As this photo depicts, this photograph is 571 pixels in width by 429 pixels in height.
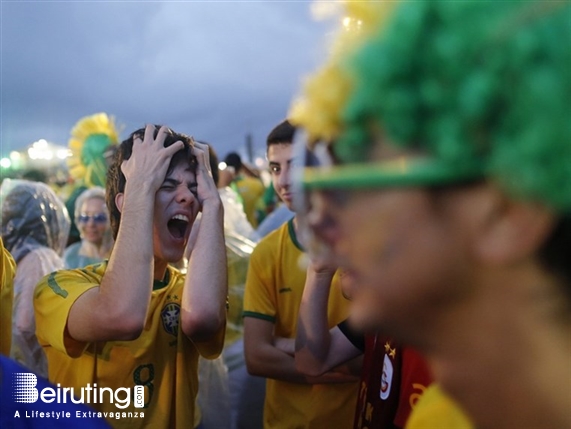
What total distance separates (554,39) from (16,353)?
3.44 m

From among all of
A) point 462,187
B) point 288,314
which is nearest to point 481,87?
point 462,187

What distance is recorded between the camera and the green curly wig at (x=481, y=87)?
29.7 inches

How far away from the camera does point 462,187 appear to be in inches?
32.0

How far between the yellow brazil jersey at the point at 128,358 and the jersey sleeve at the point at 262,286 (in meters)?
0.47

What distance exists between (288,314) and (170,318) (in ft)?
2.31

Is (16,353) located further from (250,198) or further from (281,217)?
(250,198)

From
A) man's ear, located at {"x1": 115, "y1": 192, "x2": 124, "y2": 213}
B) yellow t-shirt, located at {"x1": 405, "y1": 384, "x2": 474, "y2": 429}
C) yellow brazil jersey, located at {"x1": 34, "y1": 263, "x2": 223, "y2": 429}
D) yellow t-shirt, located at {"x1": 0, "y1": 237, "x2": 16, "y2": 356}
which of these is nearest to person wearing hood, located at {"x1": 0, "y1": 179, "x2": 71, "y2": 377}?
yellow t-shirt, located at {"x1": 0, "y1": 237, "x2": 16, "y2": 356}

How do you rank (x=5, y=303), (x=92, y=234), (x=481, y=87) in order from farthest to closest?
(x=92, y=234) → (x=5, y=303) → (x=481, y=87)

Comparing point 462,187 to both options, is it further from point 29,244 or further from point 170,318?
point 29,244

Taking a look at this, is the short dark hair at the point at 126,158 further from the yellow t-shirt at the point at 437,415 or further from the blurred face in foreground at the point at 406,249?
the blurred face in foreground at the point at 406,249

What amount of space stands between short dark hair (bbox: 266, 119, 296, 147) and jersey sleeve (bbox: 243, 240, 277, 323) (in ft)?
2.12

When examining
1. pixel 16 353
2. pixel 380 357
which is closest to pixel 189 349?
pixel 380 357

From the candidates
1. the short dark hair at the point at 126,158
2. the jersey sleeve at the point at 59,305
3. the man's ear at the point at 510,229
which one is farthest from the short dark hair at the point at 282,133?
the man's ear at the point at 510,229

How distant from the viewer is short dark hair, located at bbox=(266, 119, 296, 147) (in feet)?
11.0
